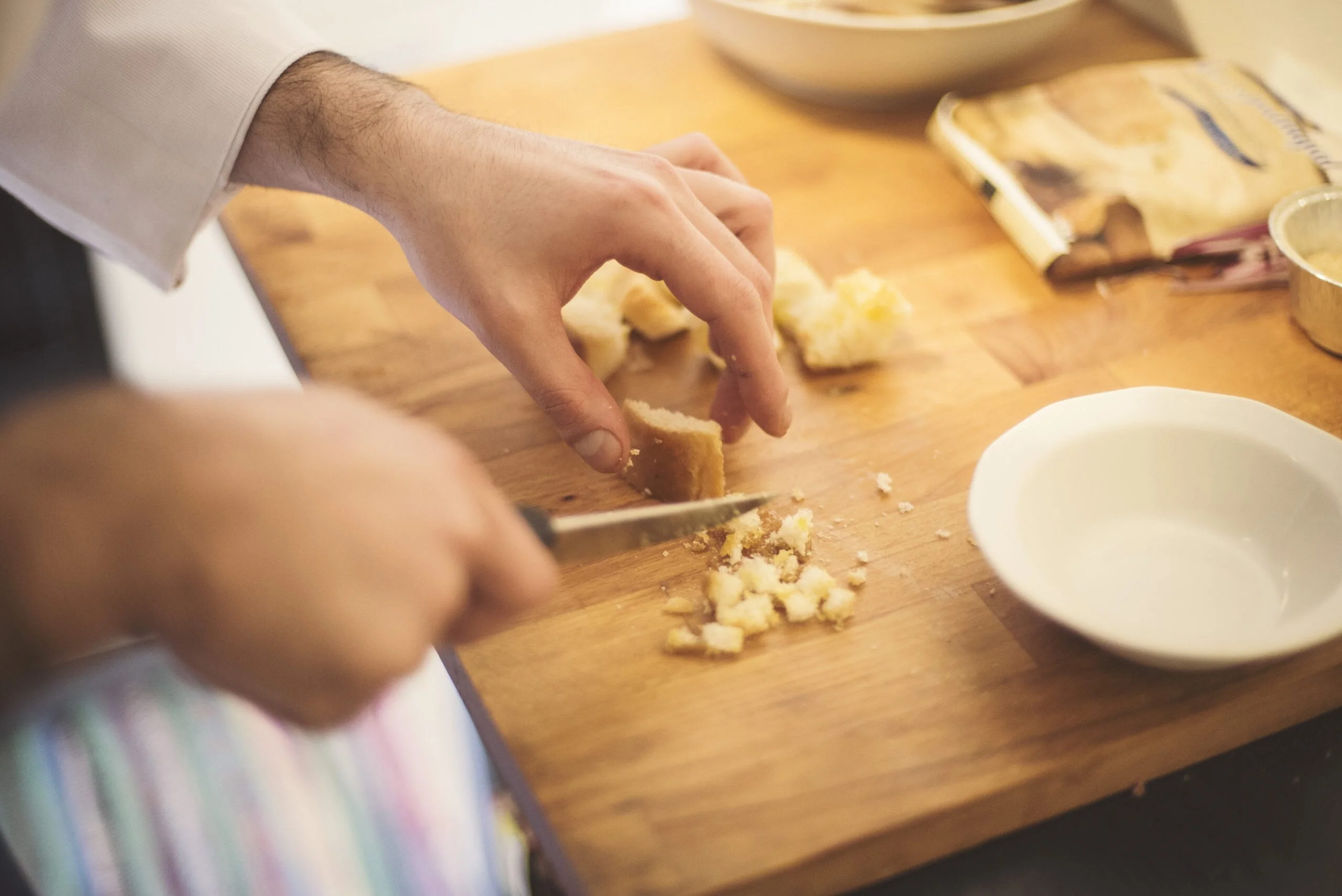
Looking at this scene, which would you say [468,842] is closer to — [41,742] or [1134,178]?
[41,742]

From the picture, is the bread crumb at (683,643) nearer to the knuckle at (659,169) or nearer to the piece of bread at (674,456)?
the piece of bread at (674,456)

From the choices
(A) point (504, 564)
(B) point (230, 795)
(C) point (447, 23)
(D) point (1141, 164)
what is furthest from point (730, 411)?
(C) point (447, 23)

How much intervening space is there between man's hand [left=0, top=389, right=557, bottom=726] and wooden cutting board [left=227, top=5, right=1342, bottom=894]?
245 mm

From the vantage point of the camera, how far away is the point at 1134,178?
4.17 feet

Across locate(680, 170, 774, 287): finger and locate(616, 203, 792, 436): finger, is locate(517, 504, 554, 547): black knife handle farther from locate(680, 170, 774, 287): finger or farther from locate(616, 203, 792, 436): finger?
locate(680, 170, 774, 287): finger

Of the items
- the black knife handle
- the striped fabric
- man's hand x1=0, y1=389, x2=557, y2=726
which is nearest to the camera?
man's hand x1=0, y1=389, x2=557, y2=726

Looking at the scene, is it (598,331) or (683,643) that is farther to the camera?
(598,331)

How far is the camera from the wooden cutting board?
2.44 feet

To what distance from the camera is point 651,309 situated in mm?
1156

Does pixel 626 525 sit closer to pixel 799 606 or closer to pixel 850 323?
pixel 799 606

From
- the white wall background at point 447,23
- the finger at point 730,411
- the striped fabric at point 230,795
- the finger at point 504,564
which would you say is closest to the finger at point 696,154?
the finger at point 730,411

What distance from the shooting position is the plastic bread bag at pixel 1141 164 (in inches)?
48.4

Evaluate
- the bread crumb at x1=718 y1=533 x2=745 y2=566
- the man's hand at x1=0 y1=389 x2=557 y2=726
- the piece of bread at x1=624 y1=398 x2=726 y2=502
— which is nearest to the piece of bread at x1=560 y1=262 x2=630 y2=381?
the piece of bread at x1=624 y1=398 x2=726 y2=502

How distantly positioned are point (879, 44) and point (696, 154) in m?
0.42
